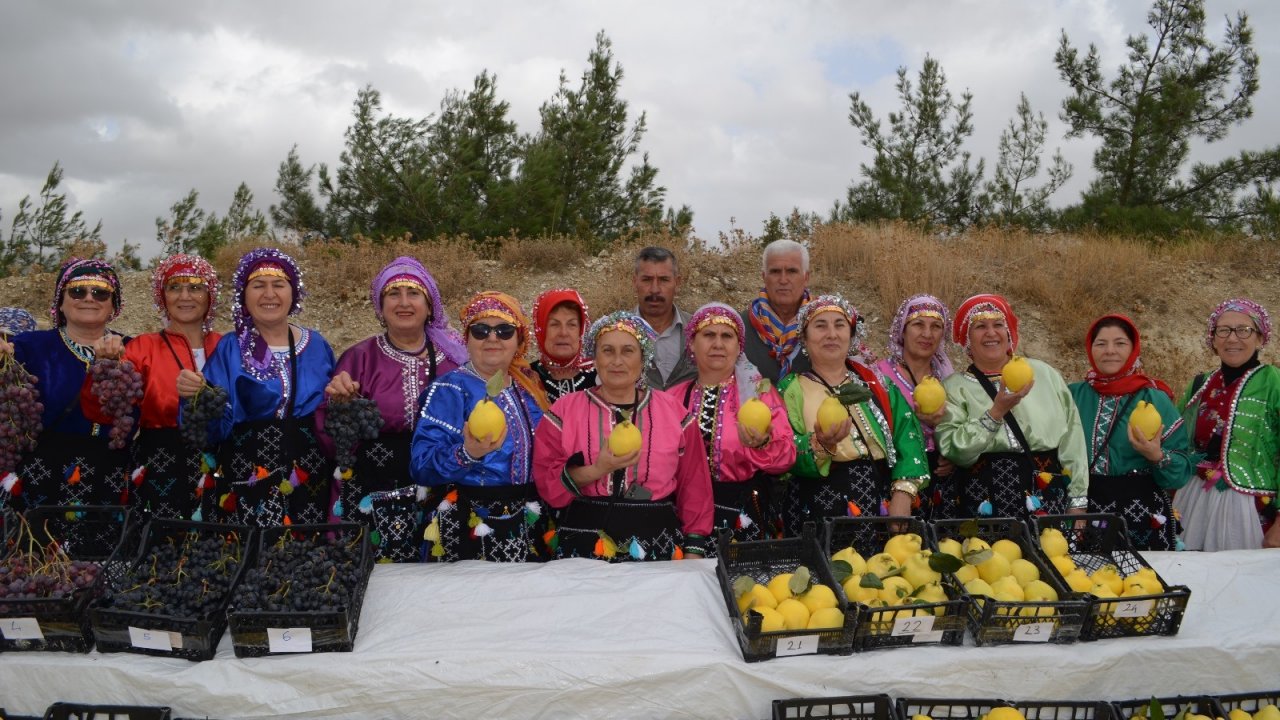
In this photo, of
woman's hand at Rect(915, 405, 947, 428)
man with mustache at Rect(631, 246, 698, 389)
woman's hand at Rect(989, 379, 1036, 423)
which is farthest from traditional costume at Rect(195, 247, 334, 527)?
woman's hand at Rect(989, 379, 1036, 423)

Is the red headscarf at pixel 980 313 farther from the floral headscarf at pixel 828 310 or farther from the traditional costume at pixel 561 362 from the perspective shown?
the traditional costume at pixel 561 362

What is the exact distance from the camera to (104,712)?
7.65ft

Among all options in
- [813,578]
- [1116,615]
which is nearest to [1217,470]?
[1116,615]

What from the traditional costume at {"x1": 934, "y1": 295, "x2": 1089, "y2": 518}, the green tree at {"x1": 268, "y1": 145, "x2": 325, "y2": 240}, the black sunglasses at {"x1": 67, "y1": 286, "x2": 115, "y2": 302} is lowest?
the traditional costume at {"x1": 934, "y1": 295, "x2": 1089, "y2": 518}

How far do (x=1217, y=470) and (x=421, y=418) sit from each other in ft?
12.8

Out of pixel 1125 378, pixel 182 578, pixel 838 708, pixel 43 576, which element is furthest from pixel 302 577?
pixel 1125 378

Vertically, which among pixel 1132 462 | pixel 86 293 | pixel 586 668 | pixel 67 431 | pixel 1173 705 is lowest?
pixel 1173 705

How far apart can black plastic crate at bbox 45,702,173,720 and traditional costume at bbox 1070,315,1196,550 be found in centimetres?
402

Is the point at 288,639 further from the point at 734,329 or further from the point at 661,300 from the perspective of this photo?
the point at 661,300

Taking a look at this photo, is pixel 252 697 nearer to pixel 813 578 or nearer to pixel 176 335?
pixel 813 578

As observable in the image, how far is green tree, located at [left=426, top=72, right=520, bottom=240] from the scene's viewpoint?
13383 millimetres

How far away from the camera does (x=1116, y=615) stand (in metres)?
2.63

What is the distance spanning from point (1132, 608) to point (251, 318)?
3707 mm

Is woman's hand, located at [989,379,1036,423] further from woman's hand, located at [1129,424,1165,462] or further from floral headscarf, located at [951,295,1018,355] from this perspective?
woman's hand, located at [1129,424,1165,462]
